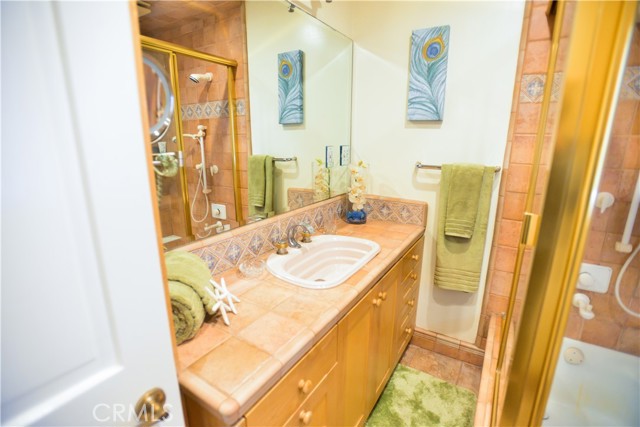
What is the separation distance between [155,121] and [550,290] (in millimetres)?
1099

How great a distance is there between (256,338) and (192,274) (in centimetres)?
26

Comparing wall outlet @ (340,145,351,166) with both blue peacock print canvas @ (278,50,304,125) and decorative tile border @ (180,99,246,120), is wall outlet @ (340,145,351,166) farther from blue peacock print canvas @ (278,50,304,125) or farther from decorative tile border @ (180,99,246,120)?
decorative tile border @ (180,99,246,120)

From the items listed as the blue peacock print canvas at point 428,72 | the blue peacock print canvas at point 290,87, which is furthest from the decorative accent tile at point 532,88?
the blue peacock print canvas at point 290,87

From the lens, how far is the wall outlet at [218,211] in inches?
47.3

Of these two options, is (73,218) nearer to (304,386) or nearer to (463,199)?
(304,386)

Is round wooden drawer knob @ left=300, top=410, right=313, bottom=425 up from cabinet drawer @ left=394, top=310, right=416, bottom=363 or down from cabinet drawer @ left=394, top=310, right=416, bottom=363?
up

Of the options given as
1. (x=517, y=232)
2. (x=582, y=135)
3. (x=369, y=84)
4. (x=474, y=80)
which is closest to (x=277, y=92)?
(x=369, y=84)

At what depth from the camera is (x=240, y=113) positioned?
4.21ft

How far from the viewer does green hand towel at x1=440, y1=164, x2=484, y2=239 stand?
5.41 ft

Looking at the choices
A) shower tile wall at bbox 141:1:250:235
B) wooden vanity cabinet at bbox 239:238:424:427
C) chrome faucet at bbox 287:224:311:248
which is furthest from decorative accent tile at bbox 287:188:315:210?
wooden vanity cabinet at bbox 239:238:424:427

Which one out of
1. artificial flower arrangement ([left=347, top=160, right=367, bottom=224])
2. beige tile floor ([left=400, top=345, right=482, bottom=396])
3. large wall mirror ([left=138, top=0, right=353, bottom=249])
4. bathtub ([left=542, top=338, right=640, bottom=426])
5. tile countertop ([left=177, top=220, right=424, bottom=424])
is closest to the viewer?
tile countertop ([left=177, top=220, right=424, bottom=424])

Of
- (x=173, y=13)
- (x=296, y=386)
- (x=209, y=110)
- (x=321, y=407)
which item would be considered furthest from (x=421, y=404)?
(x=173, y=13)

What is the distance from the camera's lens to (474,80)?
1.63m

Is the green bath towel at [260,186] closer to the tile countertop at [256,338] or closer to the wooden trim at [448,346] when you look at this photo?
the tile countertop at [256,338]
